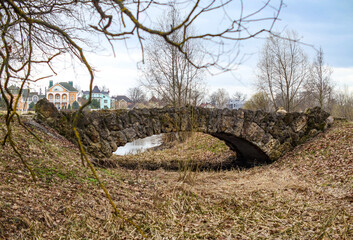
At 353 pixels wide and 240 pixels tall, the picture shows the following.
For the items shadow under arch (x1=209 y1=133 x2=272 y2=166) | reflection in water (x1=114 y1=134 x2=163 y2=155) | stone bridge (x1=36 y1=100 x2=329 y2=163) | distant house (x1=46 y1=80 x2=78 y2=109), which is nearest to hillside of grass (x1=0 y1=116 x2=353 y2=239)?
stone bridge (x1=36 y1=100 x2=329 y2=163)

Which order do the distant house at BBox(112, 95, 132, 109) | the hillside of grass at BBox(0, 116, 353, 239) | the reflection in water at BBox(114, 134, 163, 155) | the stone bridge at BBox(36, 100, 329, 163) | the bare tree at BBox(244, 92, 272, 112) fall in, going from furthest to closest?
1. the distant house at BBox(112, 95, 132, 109)
2. the bare tree at BBox(244, 92, 272, 112)
3. the reflection in water at BBox(114, 134, 163, 155)
4. the stone bridge at BBox(36, 100, 329, 163)
5. the hillside of grass at BBox(0, 116, 353, 239)

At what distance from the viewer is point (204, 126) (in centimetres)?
1098

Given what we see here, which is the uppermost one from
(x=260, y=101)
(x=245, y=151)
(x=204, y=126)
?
(x=260, y=101)

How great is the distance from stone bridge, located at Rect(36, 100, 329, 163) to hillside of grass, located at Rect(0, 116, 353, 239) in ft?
3.60

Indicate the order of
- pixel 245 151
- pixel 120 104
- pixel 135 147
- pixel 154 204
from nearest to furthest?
1. pixel 154 204
2. pixel 245 151
3. pixel 135 147
4. pixel 120 104

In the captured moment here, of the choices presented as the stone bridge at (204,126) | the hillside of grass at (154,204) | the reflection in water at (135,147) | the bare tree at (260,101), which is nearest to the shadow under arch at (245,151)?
the stone bridge at (204,126)

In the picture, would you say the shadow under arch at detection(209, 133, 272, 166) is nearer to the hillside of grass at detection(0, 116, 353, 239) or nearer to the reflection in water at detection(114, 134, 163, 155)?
the hillside of grass at detection(0, 116, 353, 239)

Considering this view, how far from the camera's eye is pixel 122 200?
5.80 meters

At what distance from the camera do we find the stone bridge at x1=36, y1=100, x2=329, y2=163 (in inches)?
376

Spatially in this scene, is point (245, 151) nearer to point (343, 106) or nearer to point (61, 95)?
point (343, 106)

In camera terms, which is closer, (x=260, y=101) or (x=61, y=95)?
(x=260, y=101)

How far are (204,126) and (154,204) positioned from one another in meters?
5.50

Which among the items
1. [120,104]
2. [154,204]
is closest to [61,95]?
[120,104]

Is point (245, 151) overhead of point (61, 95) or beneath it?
beneath
